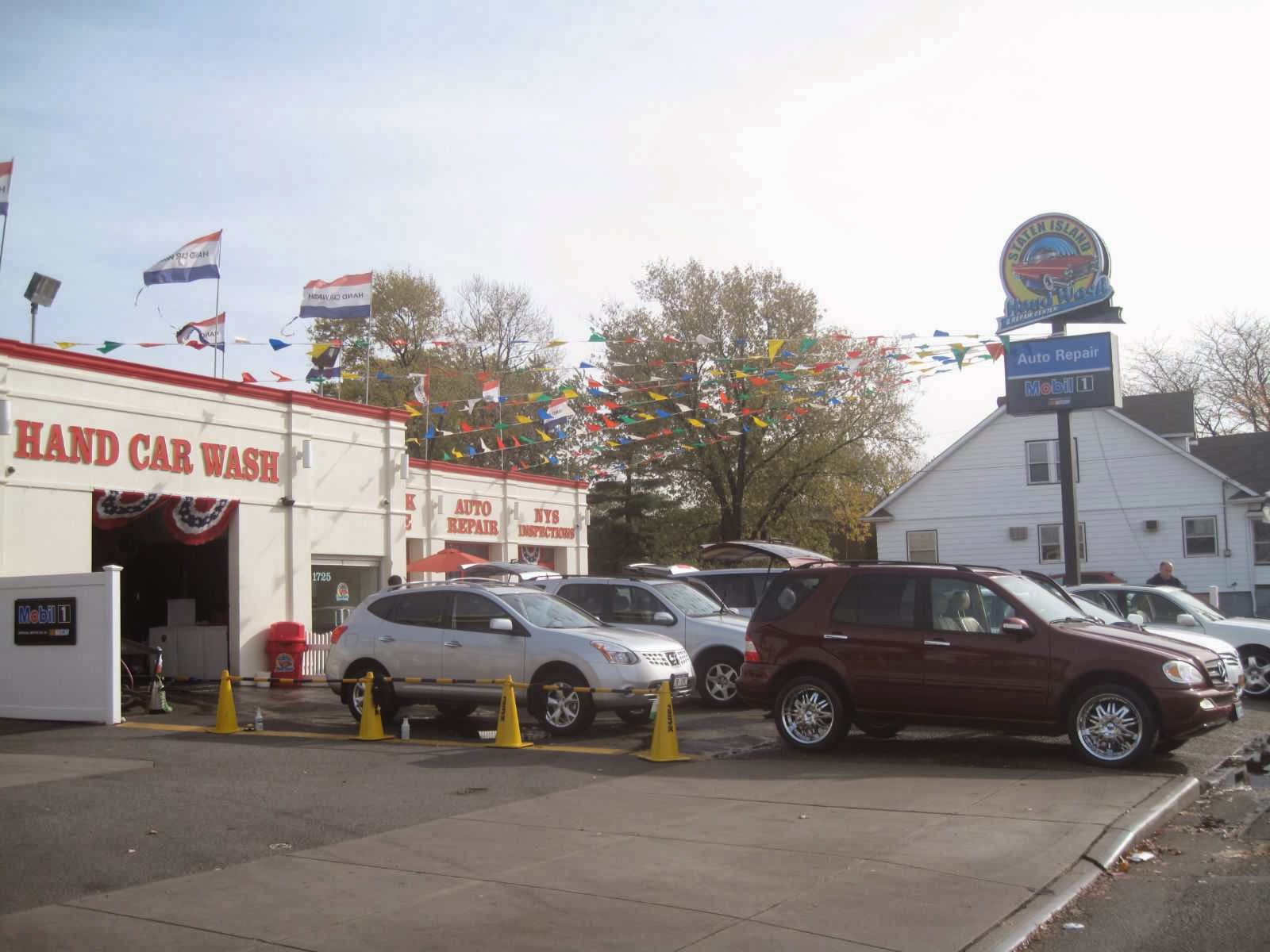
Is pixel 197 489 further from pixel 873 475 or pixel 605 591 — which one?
pixel 873 475

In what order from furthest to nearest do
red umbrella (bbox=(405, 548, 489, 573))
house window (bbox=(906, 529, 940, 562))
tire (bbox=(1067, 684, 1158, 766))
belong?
house window (bbox=(906, 529, 940, 562)) → red umbrella (bbox=(405, 548, 489, 573)) → tire (bbox=(1067, 684, 1158, 766))

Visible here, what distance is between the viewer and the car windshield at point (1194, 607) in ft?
57.1

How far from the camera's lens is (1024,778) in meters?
10.4

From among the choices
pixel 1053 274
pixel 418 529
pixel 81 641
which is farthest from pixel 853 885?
pixel 418 529

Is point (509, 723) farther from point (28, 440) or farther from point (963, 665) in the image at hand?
point (28, 440)

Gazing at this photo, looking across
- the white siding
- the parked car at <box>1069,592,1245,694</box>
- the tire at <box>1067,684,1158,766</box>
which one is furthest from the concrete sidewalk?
the white siding

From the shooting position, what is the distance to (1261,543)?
34.0m

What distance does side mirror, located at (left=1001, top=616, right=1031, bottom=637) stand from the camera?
36.7 ft

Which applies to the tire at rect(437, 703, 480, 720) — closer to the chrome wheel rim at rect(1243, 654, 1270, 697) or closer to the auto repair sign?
the chrome wheel rim at rect(1243, 654, 1270, 697)

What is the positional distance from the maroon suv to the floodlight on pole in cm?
1418

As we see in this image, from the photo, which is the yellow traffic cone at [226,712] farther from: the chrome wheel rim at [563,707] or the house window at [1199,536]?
the house window at [1199,536]

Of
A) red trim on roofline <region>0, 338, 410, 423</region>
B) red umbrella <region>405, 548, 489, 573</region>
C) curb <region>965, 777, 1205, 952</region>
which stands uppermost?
red trim on roofline <region>0, 338, 410, 423</region>

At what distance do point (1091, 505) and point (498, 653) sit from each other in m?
26.9

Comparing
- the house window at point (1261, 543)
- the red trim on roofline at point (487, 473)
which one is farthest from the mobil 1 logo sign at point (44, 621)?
the house window at point (1261, 543)
